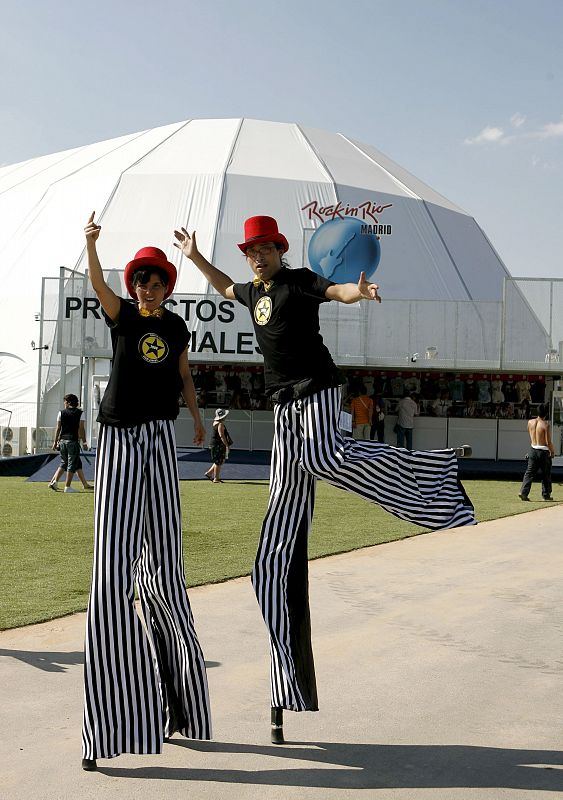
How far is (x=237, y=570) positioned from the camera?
27.2ft

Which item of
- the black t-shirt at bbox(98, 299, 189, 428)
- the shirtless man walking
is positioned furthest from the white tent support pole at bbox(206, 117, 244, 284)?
the black t-shirt at bbox(98, 299, 189, 428)

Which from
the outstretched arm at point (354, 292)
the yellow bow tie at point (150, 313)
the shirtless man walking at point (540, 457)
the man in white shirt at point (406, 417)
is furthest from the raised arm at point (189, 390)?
the man in white shirt at point (406, 417)

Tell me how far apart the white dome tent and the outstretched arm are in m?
27.4

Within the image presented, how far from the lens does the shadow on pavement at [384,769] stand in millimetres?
3443

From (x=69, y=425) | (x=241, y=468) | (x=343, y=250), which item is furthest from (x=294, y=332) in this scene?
(x=343, y=250)

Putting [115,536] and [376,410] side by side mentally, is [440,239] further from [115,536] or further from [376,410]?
[115,536]

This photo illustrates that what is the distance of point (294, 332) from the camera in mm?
4098

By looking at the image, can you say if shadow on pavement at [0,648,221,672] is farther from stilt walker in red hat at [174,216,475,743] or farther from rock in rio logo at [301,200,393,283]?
rock in rio logo at [301,200,393,283]

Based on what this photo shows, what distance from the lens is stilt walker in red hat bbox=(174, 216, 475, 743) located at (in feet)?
12.8

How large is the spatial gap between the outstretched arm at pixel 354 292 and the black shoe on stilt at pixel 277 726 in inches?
65.3

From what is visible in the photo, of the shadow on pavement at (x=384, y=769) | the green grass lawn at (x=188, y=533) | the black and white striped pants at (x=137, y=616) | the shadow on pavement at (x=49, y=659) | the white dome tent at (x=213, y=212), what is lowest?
the green grass lawn at (x=188, y=533)

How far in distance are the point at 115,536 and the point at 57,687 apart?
1178 mm

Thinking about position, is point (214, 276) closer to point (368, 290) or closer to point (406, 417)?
point (368, 290)

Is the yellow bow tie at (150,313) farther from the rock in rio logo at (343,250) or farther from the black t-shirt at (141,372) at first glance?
the rock in rio logo at (343,250)
